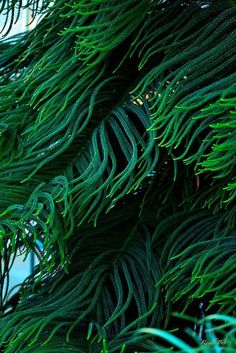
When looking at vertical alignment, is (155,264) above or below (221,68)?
below

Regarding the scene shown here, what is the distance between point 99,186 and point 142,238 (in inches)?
3.8

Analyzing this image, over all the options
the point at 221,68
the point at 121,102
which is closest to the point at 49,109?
the point at 121,102

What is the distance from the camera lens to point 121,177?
2.37ft

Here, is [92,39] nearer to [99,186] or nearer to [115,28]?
[115,28]

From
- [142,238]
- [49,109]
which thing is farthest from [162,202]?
[49,109]

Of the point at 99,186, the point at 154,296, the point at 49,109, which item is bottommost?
the point at 154,296

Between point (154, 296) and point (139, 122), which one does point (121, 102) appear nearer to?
point (139, 122)

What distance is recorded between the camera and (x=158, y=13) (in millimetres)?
778

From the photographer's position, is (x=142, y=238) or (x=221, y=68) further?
(x=142, y=238)

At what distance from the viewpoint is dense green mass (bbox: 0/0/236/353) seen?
27.4 inches

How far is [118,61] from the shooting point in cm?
81

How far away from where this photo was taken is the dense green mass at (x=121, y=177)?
695 mm

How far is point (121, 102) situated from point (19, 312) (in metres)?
0.24

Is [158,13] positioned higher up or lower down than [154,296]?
higher up
